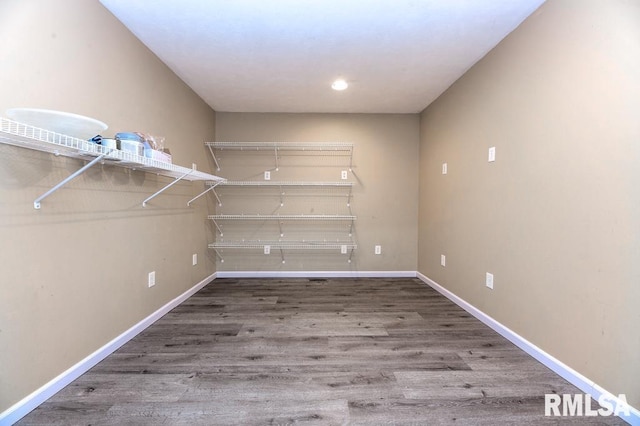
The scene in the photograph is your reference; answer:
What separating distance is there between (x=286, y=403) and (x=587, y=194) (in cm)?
184

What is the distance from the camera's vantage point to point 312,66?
2.21 metres

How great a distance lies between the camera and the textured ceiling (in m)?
1.55

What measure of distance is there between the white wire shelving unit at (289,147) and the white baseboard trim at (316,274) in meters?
1.39

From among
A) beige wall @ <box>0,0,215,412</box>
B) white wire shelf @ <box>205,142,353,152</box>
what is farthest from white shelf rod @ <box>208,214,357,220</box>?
beige wall @ <box>0,0,215,412</box>

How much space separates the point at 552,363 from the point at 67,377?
2.67 meters

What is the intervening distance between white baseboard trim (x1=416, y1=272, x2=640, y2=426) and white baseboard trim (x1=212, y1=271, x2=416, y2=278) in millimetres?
1089

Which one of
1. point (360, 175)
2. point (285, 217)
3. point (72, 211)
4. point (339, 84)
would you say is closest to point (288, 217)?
point (285, 217)

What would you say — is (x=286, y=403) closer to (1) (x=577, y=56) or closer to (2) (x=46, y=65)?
(2) (x=46, y=65)

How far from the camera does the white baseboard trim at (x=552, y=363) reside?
117 cm

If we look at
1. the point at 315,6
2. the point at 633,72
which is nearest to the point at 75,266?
the point at 315,6

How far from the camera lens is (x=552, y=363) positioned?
1463 mm

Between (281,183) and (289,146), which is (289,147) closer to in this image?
(289,146)

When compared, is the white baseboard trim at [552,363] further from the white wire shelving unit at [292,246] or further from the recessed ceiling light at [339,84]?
the recessed ceiling light at [339,84]

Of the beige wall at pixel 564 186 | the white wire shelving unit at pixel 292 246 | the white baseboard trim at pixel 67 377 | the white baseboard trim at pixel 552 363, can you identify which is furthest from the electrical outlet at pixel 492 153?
the white baseboard trim at pixel 67 377
